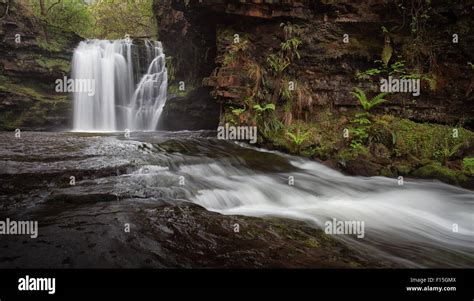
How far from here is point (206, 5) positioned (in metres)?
10.5

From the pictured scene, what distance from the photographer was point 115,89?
585 inches

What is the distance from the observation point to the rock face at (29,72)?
13.1m

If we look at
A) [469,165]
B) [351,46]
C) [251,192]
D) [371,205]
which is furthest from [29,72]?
[469,165]

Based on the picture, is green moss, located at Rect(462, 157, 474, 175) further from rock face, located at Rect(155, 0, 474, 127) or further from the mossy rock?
rock face, located at Rect(155, 0, 474, 127)

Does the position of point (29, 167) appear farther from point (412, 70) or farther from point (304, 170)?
point (412, 70)

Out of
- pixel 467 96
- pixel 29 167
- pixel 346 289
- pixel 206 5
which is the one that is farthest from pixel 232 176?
pixel 467 96

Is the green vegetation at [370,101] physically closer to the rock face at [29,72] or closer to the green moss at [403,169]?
the green moss at [403,169]

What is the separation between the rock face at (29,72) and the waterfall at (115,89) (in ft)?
2.51

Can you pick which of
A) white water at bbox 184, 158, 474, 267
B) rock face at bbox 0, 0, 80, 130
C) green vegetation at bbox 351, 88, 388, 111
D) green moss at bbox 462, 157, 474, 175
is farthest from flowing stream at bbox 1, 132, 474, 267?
rock face at bbox 0, 0, 80, 130

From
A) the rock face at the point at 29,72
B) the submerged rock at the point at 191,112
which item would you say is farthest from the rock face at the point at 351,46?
the rock face at the point at 29,72

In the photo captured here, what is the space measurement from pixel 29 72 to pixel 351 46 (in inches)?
548

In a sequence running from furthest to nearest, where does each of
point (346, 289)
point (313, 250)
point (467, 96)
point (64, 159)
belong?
point (467, 96), point (64, 159), point (313, 250), point (346, 289)

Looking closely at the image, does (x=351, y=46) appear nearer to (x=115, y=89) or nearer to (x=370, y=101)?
(x=370, y=101)

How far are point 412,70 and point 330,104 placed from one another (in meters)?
2.77
